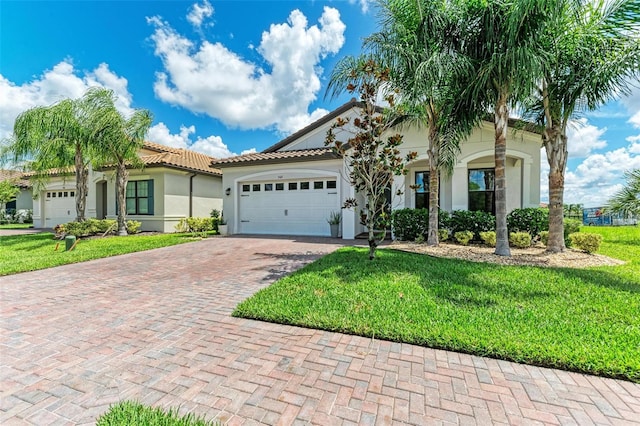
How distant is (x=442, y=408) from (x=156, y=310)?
424cm

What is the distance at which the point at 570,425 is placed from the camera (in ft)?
6.93

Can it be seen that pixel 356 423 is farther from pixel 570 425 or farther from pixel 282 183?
pixel 282 183

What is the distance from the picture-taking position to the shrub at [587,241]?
8.17 metres

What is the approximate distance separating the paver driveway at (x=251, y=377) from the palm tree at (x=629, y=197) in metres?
12.4

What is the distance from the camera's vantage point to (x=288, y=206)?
46.7 ft

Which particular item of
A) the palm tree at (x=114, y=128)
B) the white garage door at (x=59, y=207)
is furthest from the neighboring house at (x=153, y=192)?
the palm tree at (x=114, y=128)

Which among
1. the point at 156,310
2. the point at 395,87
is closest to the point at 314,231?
the point at 395,87

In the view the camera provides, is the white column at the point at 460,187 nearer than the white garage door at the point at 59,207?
Yes

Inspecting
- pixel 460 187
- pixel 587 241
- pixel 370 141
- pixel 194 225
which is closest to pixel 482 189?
pixel 460 187

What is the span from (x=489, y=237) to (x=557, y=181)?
256 cm

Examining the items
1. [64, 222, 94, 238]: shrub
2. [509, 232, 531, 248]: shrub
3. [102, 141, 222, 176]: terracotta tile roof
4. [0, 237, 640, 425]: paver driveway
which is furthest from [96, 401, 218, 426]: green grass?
[102, 141, 222, 176]: terracotta tile roof

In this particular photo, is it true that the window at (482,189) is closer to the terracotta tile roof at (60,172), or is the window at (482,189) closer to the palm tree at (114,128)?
the palm tree at (114,128)

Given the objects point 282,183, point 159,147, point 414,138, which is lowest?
point 282,183

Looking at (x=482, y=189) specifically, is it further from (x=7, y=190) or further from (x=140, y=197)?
(x=7, y=190)
